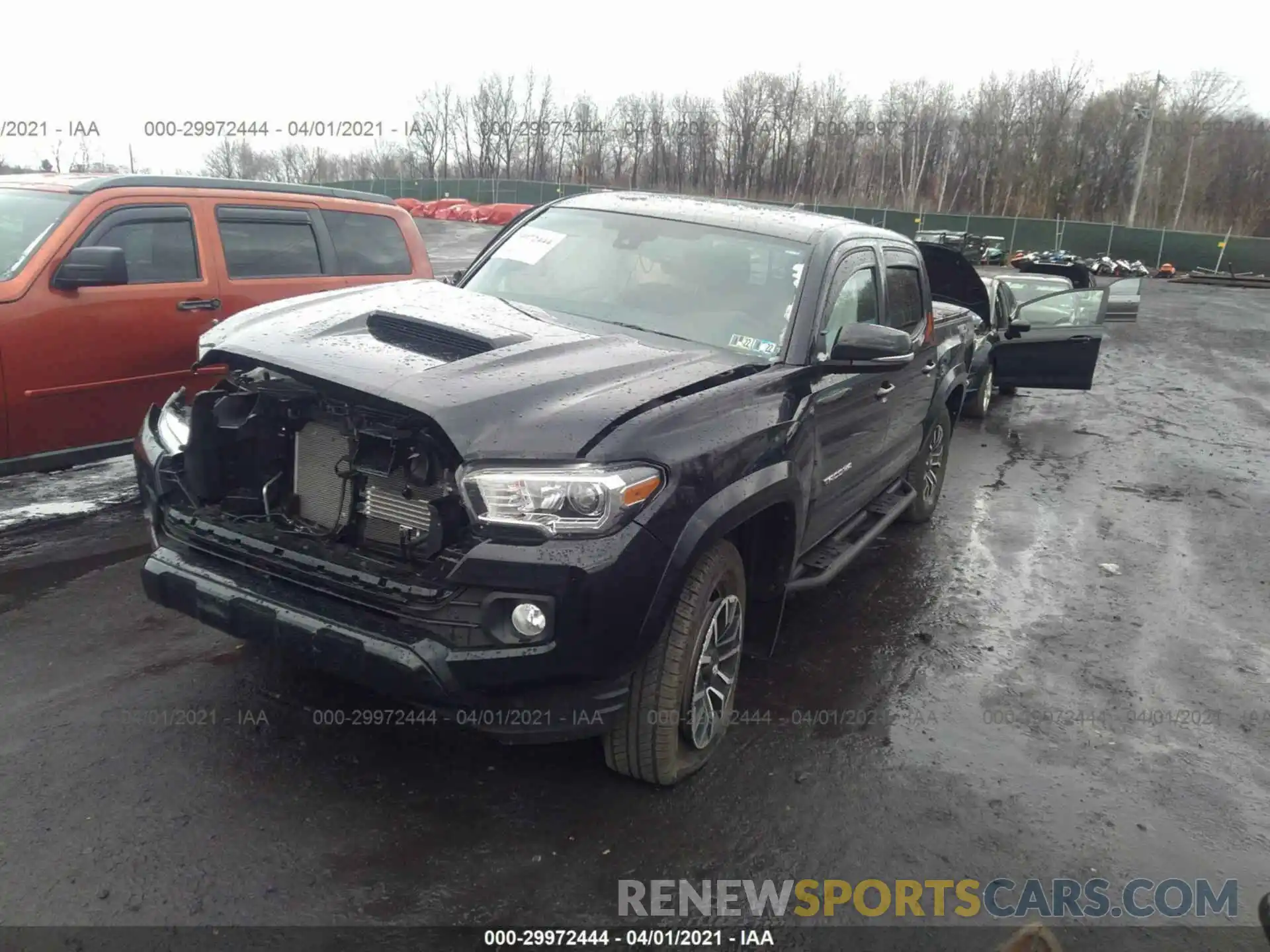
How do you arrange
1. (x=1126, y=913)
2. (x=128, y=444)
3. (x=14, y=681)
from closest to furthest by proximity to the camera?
(x=1126, y=913) < (x=14, y=681) < (x=128, y=444)

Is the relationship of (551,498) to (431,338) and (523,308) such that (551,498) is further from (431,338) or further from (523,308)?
(523,308)

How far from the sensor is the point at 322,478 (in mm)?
3184

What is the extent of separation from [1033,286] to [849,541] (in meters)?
9.12

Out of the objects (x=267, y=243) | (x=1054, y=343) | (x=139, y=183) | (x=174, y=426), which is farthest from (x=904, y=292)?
(x=1054, y=343)

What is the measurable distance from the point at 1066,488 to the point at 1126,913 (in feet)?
18.7

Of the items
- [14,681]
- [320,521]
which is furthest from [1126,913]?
[14,681]

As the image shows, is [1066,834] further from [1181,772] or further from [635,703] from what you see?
[635,703]

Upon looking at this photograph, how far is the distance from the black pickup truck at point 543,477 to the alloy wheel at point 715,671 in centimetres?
1

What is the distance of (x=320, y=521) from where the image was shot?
3186mm

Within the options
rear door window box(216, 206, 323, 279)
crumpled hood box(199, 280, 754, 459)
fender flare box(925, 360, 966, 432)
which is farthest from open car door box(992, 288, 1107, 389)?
crumpled hood box(199, 280, 754, 459)

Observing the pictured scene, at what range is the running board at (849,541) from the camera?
13.8 feet

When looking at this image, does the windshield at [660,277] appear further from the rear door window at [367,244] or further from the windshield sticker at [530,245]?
the rear door window at [367,244]

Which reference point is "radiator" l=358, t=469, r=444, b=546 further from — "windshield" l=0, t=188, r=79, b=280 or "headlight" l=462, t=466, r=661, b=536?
"windshield" l=0, t=188, r=79, b=280

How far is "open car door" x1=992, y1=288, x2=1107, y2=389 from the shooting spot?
1051 cm
